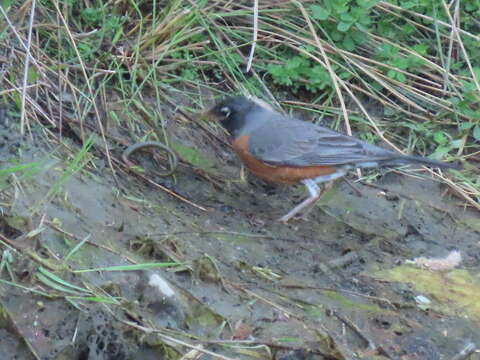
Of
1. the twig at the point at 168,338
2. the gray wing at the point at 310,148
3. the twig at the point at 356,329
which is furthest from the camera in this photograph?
the gray wing at the point at 310,148

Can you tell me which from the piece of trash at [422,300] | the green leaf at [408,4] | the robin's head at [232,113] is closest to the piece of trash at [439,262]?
the piece of trash at [422,300]

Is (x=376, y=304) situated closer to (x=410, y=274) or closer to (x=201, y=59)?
(x=410, y=274)

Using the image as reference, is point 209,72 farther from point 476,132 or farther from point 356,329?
point 356,329

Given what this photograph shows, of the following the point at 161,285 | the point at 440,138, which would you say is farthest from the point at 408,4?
the point at 161,285

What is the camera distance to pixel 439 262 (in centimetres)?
457

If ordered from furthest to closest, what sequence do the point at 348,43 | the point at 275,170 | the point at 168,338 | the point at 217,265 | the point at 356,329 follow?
1. the point at 348,43
2. the point at 275,170
3. the point at 217,265
4. the point at 356,329
5. the point at 168,338

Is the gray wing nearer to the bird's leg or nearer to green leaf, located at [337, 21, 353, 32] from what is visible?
the bird's leg

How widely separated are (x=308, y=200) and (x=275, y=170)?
26cm

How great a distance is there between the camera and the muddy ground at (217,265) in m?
3.20

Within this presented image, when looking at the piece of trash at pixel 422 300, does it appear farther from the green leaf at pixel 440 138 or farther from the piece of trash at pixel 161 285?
the green leaf at pixel 440 138

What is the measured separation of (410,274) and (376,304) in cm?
46

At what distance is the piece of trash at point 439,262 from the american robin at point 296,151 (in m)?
0.60

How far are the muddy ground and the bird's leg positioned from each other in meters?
0.07

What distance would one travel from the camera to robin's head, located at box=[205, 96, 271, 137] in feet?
17.1
